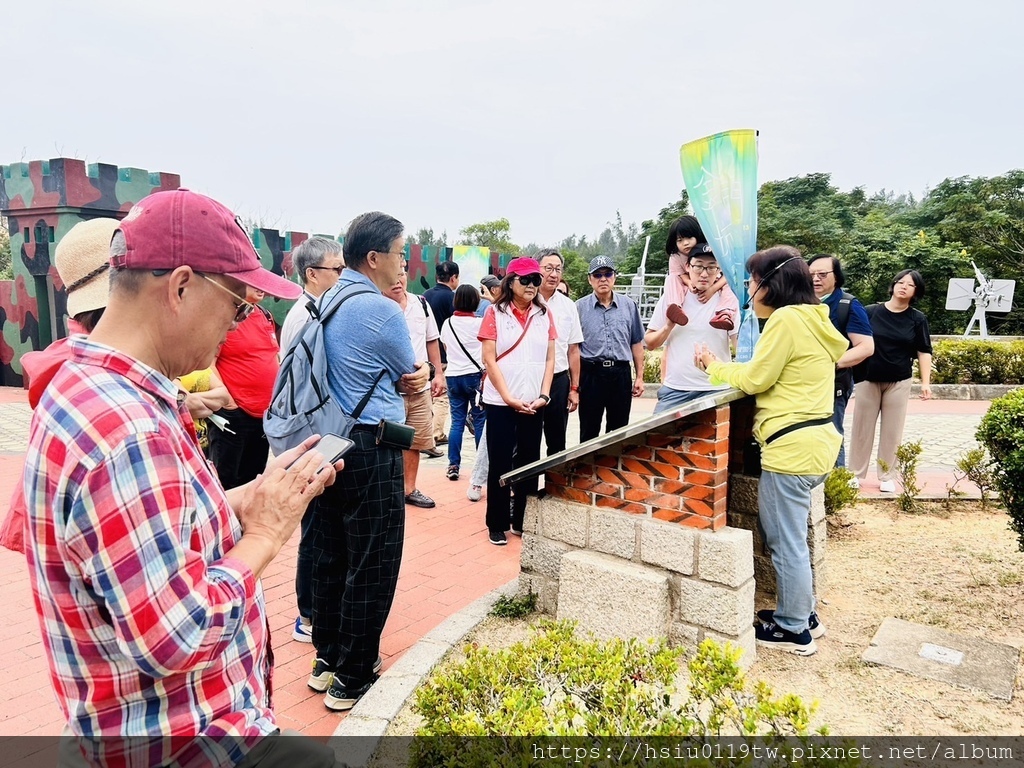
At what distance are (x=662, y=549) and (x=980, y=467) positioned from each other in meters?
3.68

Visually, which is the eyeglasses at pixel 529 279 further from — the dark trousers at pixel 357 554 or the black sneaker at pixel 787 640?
the black sneaker at pixel 787 640

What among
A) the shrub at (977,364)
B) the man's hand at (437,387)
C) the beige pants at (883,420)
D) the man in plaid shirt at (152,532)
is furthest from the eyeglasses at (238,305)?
the shrub at (977,364)

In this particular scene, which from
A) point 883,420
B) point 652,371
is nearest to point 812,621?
point 883,420

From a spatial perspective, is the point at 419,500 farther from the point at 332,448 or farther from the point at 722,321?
the point at 332,448

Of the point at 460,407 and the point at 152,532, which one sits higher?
the point at 152,532

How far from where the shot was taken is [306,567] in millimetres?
3240

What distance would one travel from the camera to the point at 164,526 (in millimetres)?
1116

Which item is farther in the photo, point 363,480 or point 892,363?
point 892,363

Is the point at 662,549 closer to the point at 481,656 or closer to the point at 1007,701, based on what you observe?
the point at 481,656

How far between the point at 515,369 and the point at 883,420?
364cm

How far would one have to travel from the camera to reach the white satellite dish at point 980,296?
18766mm

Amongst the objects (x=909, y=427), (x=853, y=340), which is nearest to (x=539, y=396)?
(x=853, y=340)

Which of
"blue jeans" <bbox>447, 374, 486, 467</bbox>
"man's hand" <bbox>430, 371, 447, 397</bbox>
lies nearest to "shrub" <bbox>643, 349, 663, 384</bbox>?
"blue jeans" <bbox>447, 374, 486, 467</bbox>

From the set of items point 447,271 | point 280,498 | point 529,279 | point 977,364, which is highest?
point 447,271
